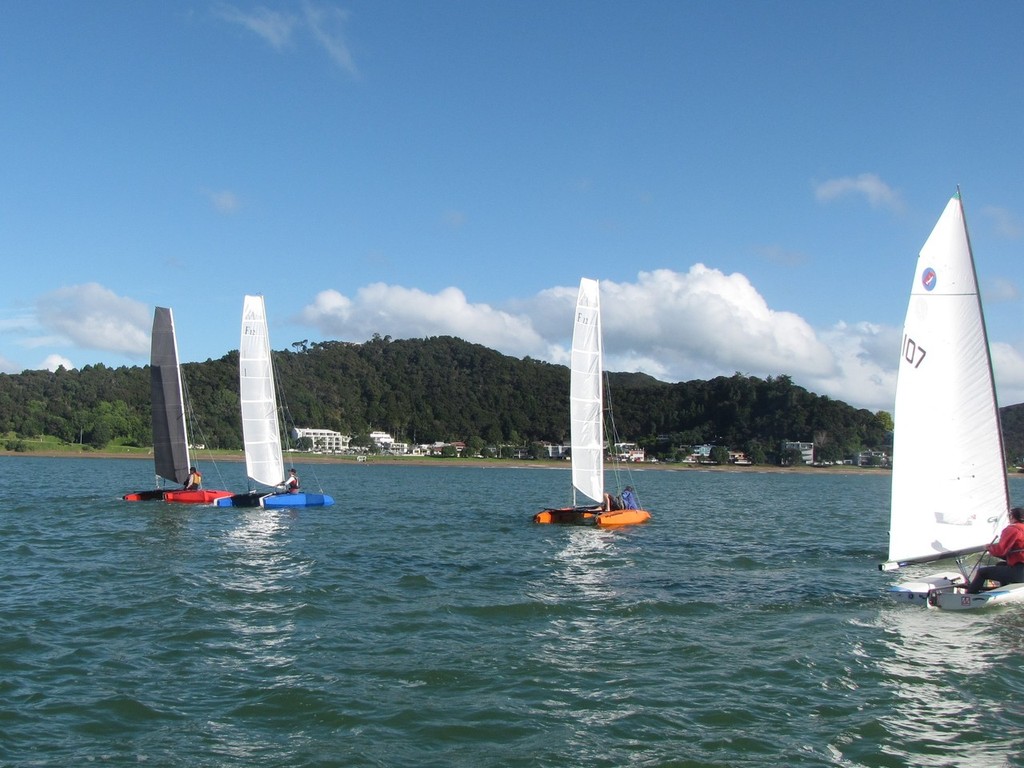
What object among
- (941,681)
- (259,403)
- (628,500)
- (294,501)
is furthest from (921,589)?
(259,403)

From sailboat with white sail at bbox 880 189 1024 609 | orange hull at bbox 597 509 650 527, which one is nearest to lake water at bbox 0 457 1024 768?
sailboat with white sail at bbox 880 189 1024 609

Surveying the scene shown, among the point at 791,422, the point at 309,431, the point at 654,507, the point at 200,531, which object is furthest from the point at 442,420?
the point at 200,531

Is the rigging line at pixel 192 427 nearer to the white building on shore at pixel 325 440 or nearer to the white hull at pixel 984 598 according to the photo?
the white hull at pixel 984 598

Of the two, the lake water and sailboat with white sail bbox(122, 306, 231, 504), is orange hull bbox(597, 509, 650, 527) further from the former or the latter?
sailboat with white sail bbox(122, 306, 231, 504)

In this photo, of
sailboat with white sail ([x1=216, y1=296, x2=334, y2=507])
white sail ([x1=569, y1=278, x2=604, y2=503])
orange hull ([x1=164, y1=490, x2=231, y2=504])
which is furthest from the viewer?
sailboat with white sail ([x1=216, y1=296, x2=334, y2=507])

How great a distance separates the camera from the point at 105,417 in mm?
123562

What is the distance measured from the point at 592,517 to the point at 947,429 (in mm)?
15086

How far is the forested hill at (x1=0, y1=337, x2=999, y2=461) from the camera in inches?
4970

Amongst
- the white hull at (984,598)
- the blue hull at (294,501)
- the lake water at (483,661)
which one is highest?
the blue hull at (294,501)

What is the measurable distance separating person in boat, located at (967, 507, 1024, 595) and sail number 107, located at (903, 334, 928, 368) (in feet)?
8.99

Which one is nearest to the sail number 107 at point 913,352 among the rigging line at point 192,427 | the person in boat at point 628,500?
the person in boat at point 628,500

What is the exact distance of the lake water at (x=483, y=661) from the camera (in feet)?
29.2

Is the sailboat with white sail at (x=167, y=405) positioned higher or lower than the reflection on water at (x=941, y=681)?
higher

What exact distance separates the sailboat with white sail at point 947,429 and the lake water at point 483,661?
1.10 meters
